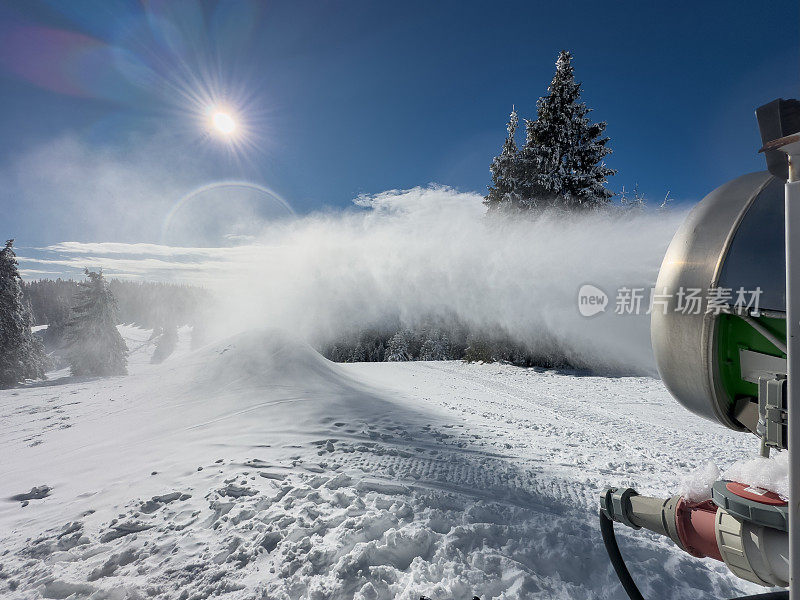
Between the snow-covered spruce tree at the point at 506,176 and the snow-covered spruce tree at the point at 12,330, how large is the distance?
82.2ft

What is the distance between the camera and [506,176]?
17.3m

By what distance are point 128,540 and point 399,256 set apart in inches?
691

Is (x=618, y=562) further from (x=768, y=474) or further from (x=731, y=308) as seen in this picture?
(x=731, y=308)

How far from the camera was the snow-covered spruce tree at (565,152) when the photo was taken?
15109mm

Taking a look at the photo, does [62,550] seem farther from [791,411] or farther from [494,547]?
[791,411]

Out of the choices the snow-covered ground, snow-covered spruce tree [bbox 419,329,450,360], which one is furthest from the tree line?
snow-covered spruce tree [bbox 419,329,450,360]

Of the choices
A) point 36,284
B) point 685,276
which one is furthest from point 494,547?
point 36,284

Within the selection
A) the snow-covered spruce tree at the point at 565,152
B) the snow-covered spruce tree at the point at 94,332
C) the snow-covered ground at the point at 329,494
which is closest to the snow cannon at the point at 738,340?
the snow-covered ground at the point at 329,494

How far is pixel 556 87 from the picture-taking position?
51.6ft

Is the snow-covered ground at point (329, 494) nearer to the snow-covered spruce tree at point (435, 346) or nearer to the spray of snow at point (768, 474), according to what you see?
the spray of snow at point (768, 474)

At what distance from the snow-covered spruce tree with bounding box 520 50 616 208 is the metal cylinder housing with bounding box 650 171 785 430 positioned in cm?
1480

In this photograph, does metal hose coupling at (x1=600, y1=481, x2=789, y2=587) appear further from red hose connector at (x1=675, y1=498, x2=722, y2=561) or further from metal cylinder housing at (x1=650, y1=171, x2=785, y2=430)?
metal cylinder housing at (x1=650, y1=171, x2=785, y2=430)

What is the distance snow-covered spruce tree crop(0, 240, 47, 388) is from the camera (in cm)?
1908

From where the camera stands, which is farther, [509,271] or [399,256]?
[399,256]
